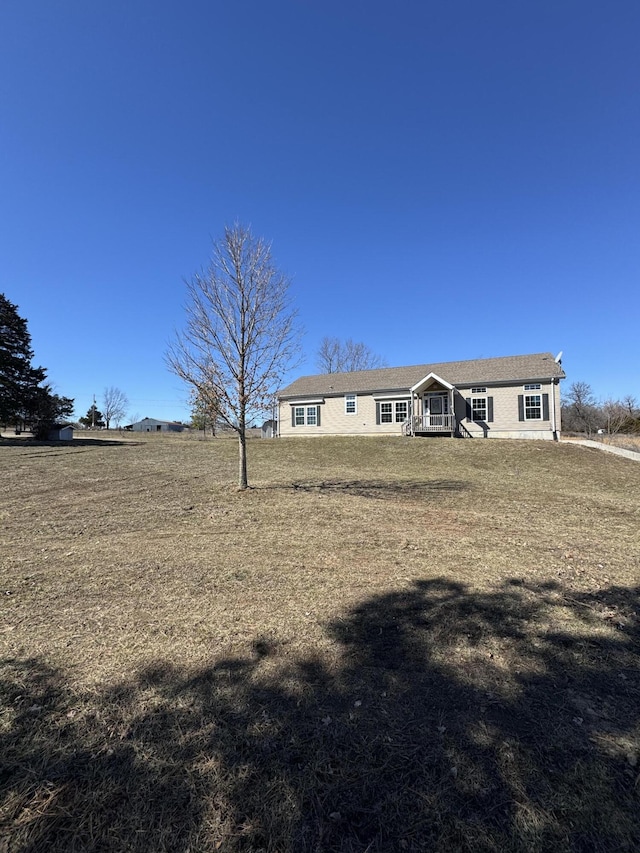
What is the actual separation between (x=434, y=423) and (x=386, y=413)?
134 inches

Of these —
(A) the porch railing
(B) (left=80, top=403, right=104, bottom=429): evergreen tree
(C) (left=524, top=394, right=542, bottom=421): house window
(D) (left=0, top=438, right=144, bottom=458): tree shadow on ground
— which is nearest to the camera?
(D) (left=0, top=438, right=144, bottom=458): tree shadow on ground

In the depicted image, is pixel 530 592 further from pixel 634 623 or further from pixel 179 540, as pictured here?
pixel 179 540

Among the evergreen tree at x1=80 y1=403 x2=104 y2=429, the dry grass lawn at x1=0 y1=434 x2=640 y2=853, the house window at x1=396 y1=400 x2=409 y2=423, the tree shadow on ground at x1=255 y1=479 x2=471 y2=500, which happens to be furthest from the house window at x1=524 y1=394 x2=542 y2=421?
the evergreen tree at x1=80 y1=403 x2=104 y2=429

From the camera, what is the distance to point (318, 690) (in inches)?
101

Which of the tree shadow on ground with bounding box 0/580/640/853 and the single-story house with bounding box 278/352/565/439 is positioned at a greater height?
the single-story house with bounding box 278/352/565/439

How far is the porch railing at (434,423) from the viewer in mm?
24156

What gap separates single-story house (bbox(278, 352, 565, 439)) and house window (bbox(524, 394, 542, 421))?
0.17 feet

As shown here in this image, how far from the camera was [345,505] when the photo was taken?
27.0 feet

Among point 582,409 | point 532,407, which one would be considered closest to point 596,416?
point 582,409

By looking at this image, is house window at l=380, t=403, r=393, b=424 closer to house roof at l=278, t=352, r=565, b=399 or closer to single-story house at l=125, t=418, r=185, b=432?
house roof at l=278, t=352, r=565, b=399

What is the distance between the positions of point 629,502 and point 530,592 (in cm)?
718

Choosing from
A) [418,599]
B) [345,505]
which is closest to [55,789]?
[418,599]

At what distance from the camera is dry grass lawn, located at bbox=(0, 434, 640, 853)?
173 cm

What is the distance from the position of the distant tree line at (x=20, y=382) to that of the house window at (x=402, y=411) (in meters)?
26.1
